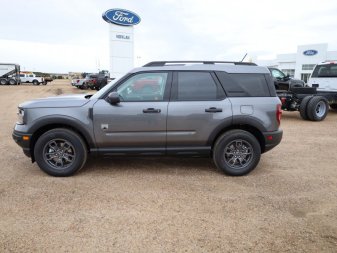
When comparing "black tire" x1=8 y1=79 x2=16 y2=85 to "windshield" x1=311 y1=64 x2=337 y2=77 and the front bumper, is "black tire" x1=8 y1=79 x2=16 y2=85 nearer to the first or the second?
"windshield" x1=311 y1=64 x2=337 y2=77

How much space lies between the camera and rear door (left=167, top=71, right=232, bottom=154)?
175 inches

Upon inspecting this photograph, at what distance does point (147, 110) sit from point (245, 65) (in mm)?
1861

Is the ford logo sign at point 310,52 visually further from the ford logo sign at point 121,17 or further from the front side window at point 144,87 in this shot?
the front side window at point 144,87

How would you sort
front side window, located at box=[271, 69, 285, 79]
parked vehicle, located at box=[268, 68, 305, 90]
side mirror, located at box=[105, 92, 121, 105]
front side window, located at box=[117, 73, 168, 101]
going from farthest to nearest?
1. front side window, located at box=[271, 69, 285, 79]
2. parked vehicle, located at box=[268, 68, 305, 90]
3. front side window, located at box=[117, 73, 168, 101]
4. side mirror, located at box=[105, 92, 121, 105]

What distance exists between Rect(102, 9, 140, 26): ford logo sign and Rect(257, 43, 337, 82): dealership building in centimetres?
3445

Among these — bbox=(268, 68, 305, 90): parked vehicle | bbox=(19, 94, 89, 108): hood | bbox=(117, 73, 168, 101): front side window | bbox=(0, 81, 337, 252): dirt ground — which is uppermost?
bbox=(268, 68, 305, 90): parked vehicle

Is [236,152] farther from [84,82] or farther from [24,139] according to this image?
A: [84,82]

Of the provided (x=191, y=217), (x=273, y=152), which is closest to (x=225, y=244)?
(x=191, y=217)

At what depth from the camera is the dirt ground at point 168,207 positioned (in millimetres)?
2828

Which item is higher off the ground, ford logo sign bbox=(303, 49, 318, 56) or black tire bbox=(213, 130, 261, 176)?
ford logo sign bbox=(303, 49, 318, 56)

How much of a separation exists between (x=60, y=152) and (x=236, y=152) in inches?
114

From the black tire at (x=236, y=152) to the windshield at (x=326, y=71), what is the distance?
9.02m

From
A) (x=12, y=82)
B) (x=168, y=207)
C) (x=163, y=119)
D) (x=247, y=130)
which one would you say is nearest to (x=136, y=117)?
(x=163, y=119)

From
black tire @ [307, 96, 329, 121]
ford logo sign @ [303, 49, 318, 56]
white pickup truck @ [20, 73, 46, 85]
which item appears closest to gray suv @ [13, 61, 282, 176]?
black tire @ [307, 96, 329, 121]
